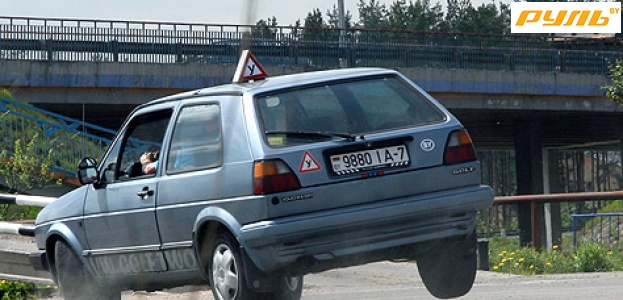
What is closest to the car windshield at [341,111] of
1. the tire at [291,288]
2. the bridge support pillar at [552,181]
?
the tire at [291,288]

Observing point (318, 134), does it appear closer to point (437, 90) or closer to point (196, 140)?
point (196, 140)

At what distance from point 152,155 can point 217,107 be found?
95 centimetres

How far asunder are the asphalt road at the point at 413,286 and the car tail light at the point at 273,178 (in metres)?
2.30

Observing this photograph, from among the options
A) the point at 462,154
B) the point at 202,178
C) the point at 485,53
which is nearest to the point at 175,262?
the point at 202,178

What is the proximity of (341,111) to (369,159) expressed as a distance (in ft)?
1.34

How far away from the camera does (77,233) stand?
29.0 ft

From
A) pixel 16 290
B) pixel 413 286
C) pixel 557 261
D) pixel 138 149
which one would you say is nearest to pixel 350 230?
pixel 138 149

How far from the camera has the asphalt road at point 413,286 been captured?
10.0 metres

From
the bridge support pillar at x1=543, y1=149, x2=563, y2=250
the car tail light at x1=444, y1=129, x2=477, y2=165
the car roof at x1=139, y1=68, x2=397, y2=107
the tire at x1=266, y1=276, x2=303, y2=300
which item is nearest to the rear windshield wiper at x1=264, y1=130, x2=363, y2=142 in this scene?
the car roof at x1=139, y1=68, x2=397, y2=107

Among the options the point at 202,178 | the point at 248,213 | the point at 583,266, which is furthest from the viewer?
the point at 583,266

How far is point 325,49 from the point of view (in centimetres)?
4128

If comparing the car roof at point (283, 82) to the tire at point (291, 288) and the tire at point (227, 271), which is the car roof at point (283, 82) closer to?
the tire at point (227, 271)

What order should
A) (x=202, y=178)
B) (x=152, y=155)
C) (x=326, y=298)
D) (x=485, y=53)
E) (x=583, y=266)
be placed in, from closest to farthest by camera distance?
(x=202, y=178)
(x=152, y=155)
(x=326, y=298)
(x=583, y=266)
(x=485, y=53)

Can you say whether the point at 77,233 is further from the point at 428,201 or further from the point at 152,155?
the point at 428,201
